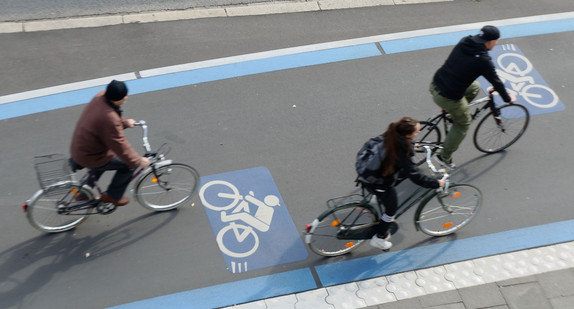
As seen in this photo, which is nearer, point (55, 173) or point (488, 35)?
point (55, 173)

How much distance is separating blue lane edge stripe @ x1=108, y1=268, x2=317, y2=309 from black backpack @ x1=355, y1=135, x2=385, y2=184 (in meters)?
1.36

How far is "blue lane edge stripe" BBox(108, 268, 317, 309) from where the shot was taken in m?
5.33

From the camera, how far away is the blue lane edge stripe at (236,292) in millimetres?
5328

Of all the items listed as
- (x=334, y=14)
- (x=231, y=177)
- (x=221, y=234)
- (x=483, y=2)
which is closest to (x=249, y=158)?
(x=231, y=177)

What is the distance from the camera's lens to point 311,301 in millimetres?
5410

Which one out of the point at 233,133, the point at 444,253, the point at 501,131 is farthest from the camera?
the point at 233,133

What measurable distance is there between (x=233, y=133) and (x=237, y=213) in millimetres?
1279

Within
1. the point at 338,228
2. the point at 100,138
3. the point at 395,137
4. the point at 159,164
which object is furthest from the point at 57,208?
the point at 395,137

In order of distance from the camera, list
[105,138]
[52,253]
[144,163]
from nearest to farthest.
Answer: [105,138]
[144,163]
[52,253]

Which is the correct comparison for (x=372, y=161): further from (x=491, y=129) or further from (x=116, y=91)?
(x=491, y=129)

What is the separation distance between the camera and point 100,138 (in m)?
5.10

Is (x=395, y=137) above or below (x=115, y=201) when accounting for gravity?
below

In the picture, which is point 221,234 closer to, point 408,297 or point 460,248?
point 408,297

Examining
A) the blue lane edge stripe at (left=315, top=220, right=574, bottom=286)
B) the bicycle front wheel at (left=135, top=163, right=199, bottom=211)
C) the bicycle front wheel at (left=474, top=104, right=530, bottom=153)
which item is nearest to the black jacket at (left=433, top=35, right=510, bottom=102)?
the bicycle front wheel at (left=474, top=104, right=530, bottom=153)
